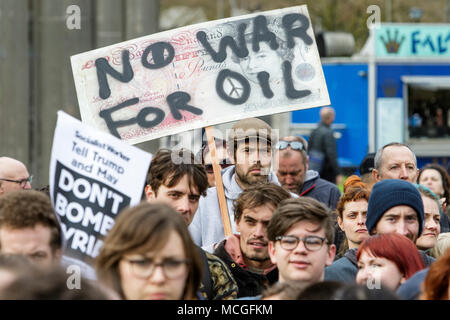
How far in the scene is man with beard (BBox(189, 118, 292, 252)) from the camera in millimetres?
5629

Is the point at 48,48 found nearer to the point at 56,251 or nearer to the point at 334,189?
the point at 334,189

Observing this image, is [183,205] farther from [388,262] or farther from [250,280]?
[388,262]

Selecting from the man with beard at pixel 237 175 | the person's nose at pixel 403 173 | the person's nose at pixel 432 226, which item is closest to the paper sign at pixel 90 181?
the man with beard at pixel 237 175

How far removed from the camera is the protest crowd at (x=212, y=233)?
3.25m

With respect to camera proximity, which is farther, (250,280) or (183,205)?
(183,205)

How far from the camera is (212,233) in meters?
5.61

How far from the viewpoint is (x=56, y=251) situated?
3.74 metres

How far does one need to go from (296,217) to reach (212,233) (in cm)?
147

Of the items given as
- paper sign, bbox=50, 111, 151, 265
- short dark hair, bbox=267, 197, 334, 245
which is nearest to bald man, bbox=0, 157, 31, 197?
paper sign, bbox=50, 111, 151, 265

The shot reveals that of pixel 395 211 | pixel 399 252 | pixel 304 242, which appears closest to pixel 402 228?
pixel 395 211

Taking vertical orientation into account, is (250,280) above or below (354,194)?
below

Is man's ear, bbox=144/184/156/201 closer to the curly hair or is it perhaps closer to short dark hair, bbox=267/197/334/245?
short dark hair, bbox=267/197/334/245

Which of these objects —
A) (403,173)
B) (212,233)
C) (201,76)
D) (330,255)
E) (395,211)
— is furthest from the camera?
(403,173)
